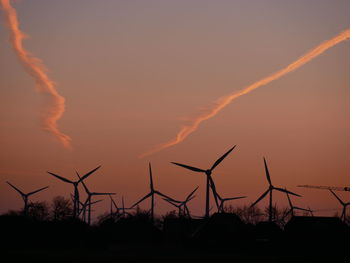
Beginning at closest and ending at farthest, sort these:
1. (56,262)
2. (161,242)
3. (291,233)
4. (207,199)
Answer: (56,262) < (207,199) < (291,233) < (161,242)

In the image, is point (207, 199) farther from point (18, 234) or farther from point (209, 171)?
point (18, 234)

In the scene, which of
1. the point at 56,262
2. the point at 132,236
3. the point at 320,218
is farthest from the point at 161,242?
the point at 56,262

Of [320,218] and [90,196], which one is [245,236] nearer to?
[320,218]

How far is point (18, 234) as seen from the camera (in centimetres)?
12731

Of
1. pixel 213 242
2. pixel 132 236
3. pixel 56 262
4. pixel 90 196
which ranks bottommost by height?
pixel 56 262

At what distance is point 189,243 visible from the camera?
133000 millimetres

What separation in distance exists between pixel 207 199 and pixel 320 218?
43196 millimetres

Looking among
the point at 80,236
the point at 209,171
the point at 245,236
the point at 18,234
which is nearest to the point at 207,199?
the point at 209,171

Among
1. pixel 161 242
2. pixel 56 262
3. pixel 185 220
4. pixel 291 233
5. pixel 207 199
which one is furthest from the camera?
pixel 185 220

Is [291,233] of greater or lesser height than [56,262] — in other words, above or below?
above

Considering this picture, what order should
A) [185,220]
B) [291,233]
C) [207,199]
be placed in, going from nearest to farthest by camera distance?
1. [207,199]
2. [291,233]
3. [185,220]

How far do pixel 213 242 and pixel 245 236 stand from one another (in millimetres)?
7752

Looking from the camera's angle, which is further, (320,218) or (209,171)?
(320,218)

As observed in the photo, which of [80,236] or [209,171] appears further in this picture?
[80,236]
